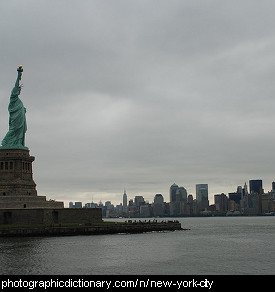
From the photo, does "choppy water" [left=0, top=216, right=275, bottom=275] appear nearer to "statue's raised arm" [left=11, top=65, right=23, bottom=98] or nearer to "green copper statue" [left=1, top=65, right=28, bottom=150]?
"green copper statue" [left=1, top=65, right=28, bottom=150]

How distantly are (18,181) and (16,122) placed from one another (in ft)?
41.3

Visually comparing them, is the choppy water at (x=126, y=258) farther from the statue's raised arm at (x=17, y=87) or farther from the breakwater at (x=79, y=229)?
the statue's raised arm at (x=17, y=87)

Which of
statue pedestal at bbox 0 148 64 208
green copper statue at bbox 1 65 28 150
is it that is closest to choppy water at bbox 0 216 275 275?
statue pedestal at bbox 0 148 64 208

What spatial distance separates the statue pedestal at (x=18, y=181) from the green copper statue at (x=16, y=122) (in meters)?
2.00

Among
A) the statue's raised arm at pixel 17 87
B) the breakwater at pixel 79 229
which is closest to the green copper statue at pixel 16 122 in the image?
the statue's raised arm at pixel 17 87

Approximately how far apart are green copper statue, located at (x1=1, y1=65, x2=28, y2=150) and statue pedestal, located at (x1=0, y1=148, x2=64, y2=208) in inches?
78.6
